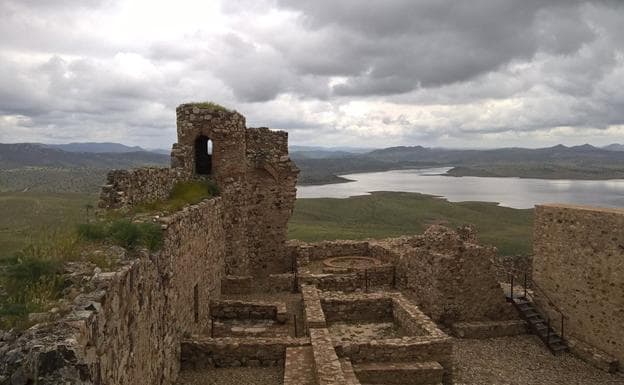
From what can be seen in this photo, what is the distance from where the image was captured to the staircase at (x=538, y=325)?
53.1 feet

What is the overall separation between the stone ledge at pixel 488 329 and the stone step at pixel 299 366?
7069 millimetres

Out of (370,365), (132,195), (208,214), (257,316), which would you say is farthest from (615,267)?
(132,195)

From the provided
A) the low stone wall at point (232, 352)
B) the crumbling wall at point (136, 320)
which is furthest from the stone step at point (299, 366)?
the crumbling wall at point (136, 320)

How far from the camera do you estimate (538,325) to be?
56.1 feet

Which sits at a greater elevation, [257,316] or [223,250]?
[223,250]

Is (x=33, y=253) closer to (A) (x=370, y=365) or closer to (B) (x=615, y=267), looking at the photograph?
(A) (x=370, y=365)

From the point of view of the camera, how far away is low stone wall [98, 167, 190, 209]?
34.6 feet

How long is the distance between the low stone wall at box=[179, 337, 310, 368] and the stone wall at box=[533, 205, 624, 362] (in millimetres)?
9683

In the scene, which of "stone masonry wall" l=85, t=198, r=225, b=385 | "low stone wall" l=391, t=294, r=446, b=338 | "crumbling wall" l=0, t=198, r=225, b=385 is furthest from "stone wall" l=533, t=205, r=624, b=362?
"crumbling wall" l=0, t=198, r=225, b=385

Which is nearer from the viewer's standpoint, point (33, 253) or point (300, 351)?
point (33, 253)

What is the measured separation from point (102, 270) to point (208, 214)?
7.76 m

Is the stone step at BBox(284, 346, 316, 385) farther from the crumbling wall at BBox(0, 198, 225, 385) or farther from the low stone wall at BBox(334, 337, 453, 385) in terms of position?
the crumbling wall at BBox(0, 198, 225, 385)

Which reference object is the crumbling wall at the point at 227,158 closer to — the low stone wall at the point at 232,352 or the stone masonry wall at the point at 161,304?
the stone masonry wall at the point at 161,304

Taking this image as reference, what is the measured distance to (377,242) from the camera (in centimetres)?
2356
